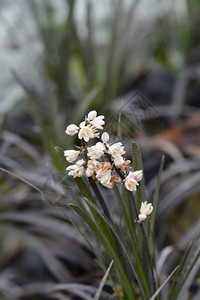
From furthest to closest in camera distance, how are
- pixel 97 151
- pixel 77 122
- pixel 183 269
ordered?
pixel 77 122, pixel 183 269, pixel 97 151

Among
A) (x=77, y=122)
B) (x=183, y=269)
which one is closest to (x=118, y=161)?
(x=183, y=269)

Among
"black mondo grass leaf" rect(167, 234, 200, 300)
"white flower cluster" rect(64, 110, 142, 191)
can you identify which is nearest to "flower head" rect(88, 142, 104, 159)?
"white flower cluster" rect(64, 110, 142, 191)

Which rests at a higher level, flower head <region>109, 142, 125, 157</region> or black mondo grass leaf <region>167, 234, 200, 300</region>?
flower head <region>109, 142, 125, 157</region>

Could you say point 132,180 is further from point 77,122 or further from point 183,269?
point 77,122

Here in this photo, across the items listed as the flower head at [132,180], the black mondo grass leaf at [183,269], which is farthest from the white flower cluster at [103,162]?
the black mondo grass leaf at [183,269]

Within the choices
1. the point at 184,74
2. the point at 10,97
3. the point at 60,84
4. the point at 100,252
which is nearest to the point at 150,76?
the point at 184,74

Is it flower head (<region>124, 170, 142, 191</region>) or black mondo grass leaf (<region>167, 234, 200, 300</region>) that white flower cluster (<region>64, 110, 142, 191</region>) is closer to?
flower head (<region>124, 170, 142, 191</region>)

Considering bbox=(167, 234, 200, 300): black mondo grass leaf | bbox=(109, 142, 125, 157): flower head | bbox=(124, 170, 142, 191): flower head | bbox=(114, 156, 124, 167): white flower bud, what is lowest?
bbox=(167, 234, 200, 300): black mondo grass leaf

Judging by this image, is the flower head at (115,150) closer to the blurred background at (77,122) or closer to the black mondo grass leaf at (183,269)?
the blurred background at (77,122)
